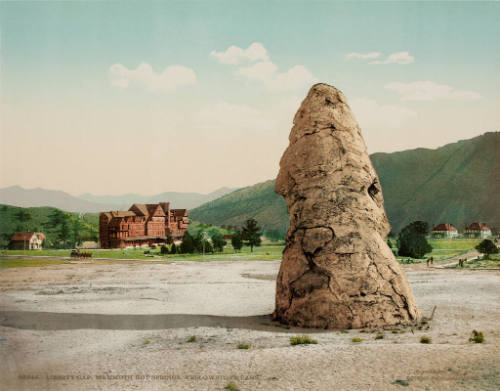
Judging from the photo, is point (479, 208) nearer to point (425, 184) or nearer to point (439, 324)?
point (425, 184)

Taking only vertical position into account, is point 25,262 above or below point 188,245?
below

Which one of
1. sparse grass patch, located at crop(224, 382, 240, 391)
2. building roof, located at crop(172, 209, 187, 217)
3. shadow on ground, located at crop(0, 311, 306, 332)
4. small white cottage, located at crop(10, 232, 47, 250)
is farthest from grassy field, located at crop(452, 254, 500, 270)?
building roof, located at crop(172, 209, 187, 217)

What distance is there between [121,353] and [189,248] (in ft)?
152

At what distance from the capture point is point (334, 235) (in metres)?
14.9

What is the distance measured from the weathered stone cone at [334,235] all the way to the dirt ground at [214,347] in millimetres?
823

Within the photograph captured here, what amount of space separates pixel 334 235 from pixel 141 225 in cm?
5327

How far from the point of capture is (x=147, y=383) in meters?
9.07

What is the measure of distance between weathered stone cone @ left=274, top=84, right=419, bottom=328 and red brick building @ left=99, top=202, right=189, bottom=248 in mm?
46377

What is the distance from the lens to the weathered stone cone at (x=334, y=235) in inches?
563

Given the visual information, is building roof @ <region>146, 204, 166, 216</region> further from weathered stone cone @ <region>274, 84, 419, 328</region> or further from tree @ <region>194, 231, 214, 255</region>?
weathered stone cone @ <region>274, 84, 419, 328</region>

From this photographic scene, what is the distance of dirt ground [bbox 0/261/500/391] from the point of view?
8867 millimetres

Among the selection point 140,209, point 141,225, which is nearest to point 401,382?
point 141,225

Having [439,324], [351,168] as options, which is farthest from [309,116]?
[439,324]

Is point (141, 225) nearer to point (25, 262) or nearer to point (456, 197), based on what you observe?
point (25, 262)
